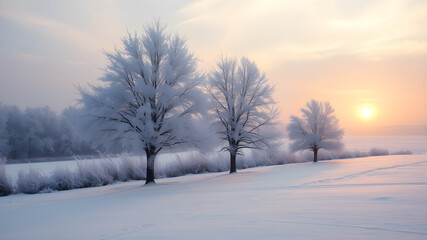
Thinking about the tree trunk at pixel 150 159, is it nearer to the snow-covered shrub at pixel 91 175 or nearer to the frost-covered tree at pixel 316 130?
the snow-covered shrub at pixel 91 175

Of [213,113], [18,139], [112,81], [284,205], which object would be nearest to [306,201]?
[284,205]

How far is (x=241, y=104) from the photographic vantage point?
17562mm

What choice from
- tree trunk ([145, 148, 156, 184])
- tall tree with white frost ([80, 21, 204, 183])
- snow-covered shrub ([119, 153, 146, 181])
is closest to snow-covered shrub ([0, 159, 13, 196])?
tall tree with white frost ([80, 21, 204, 183])

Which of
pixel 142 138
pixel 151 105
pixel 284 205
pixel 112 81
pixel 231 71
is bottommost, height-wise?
pixel 284 205

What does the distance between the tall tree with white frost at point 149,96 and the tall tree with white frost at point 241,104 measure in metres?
3.36

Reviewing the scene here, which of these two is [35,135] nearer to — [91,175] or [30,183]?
[91,175]

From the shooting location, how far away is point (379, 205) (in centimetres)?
468

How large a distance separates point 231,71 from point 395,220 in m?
15.1

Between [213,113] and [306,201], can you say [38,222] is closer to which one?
[306,201]

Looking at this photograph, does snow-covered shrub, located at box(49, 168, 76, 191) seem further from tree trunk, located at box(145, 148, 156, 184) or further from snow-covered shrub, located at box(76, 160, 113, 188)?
tree trunk, located at box(145, 148, 156, 184)

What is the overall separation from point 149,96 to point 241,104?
6206 millimetres

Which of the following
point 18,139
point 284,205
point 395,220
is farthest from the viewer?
point 18,139

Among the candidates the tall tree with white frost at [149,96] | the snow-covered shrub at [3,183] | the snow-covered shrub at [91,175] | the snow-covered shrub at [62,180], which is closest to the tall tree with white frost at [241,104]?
the tall tree with white frost at [149,96]

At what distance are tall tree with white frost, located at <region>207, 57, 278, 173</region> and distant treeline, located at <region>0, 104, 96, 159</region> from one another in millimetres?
20242
